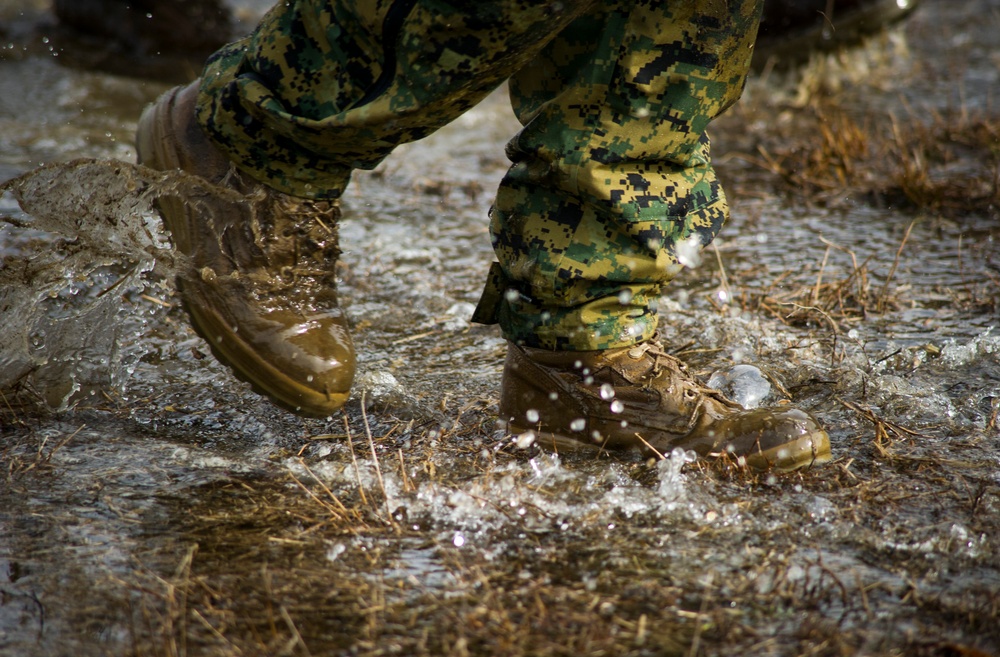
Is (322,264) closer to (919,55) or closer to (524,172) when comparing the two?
(524,172)

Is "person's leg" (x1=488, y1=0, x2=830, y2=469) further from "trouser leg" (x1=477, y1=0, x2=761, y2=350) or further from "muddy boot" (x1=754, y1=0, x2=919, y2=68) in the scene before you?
"muddy boot" (x1=754, y1=0, x2=919, y2=68)

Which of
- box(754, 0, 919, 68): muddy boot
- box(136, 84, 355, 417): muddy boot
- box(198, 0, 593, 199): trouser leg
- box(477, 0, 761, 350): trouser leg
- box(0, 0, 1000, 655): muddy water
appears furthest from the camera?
box(754, 0, 919, 68): muddy boot

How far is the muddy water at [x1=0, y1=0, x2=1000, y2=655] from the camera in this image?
4.70 ft

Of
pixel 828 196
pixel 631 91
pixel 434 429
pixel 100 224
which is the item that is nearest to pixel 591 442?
pixel 434 429

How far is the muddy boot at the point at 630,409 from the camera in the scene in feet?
6.54

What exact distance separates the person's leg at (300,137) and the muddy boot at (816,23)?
4.41 metres

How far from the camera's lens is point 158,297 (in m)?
2.81

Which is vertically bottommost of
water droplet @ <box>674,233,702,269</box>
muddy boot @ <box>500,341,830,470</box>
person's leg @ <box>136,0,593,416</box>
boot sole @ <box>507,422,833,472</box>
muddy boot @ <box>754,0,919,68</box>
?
boot sole @ <box>507,422,833,472</box>

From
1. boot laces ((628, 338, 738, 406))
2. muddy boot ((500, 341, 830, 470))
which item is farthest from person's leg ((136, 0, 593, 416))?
boot laces ((628, 338, 738, 406))

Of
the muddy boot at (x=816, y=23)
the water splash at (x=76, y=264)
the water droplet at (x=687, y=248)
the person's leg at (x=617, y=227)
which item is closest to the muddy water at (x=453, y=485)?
the water splash at (x=76, y=264)

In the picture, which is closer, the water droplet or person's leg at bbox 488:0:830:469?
person's leg at bbox 488:0:830:469

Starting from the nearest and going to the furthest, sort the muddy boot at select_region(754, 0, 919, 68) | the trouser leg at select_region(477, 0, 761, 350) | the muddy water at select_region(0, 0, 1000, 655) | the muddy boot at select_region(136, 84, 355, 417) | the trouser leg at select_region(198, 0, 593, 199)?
the muddy water at select_region(0, 0, 1000, 655) → the trouser leg at select_region(198, 0, 593, 199) → the trouser leg at select_region(477, 0, 761, 350) → the muddy boot at select_region(136, 84, 355, 417) → the muddy boot at select_region(754, 0, 919, 68)

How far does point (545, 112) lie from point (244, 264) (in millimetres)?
746

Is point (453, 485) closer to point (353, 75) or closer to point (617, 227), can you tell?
point (617, 227)
